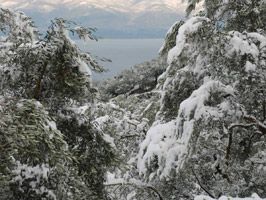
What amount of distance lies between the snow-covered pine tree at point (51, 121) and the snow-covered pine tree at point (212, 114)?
962mm

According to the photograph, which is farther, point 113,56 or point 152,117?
point 113,56

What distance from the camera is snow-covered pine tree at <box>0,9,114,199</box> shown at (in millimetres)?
2955

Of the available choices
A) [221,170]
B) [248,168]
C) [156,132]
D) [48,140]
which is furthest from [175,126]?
[48,140]

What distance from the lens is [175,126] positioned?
481 cm

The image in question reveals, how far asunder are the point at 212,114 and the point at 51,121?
1826 mm

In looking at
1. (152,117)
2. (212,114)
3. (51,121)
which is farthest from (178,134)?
(152,117)

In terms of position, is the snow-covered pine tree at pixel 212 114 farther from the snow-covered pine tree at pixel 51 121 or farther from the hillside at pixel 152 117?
the snow-covered pine tree at pixel 51 121

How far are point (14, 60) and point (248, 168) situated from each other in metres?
3.11

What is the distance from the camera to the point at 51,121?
10.1ft

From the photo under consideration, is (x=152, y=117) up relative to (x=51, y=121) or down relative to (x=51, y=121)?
down

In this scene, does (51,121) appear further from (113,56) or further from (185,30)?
(113,56)

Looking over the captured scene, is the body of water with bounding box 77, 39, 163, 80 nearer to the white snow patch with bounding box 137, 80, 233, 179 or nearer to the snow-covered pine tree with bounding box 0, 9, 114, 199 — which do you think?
the snow-covered pine tree with bounding box 0, 9, 114, 199

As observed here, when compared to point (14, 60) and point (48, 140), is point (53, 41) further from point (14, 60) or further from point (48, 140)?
point (48, 140)

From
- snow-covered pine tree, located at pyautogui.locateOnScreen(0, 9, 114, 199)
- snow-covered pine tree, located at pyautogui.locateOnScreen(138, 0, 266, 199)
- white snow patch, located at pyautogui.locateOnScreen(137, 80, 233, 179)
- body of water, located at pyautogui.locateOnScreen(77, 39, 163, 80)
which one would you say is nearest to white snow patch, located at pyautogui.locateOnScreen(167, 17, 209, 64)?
snow-covered pine tree, located at pyautogui.locateOnScreen(138, 0, 266, 199)
